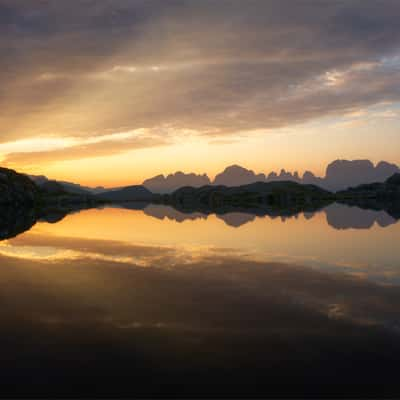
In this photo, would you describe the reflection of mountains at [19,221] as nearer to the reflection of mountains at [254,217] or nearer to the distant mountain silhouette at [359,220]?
the reflection of mountains at [254,217]

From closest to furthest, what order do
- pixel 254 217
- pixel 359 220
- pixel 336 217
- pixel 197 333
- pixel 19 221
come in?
pixel 197 333 < pixel 359 220 < pixel 336 217 < pixel 254 217 < pixel 19 221

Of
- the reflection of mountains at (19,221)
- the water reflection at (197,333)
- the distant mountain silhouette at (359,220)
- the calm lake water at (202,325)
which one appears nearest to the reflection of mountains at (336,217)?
the distant mountain silhouette at (359,220)

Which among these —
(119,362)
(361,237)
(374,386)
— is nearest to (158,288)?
(119,362)

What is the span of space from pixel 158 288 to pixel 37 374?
12812 mm

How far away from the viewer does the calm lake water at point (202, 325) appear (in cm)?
1268

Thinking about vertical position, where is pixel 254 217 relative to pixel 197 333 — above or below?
above

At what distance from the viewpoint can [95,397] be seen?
11.7 meters

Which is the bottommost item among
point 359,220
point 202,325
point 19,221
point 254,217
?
point 359,220

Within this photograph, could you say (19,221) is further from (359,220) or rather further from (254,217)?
(359,220)

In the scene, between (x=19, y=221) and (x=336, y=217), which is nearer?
(x=336, y=217)

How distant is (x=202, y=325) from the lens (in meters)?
17.9

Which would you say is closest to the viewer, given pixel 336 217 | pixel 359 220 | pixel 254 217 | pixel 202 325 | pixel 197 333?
→ pixel 197 333

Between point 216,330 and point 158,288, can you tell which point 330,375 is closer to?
point 216,330

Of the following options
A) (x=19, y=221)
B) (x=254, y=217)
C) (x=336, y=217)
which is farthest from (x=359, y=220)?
(x=19, y=221)
